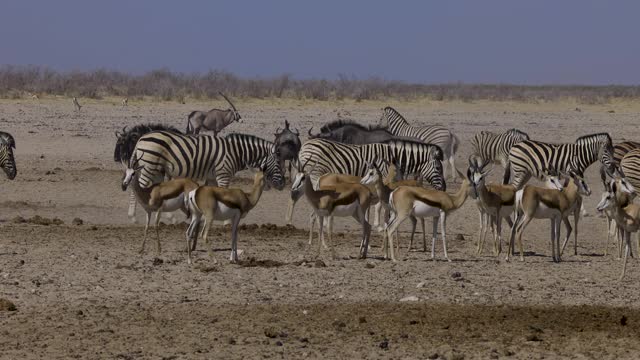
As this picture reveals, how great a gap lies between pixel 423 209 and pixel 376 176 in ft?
3.36

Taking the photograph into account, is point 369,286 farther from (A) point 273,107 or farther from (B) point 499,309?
(A) point 273,107

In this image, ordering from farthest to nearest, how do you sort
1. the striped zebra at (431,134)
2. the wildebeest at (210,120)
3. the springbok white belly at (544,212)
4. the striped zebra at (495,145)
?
the wildebeest at (210,120) → the striped zebra at (431,134) → the striped zebra at (495,145) → the springbok white belly at (544,212)

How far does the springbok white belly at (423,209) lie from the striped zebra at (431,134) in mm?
10058

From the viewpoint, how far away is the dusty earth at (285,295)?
10406 mm

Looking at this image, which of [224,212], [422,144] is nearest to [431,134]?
[422,144]

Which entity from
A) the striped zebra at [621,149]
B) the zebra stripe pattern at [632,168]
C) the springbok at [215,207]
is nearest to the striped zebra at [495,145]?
the striped zebra at [621,149]

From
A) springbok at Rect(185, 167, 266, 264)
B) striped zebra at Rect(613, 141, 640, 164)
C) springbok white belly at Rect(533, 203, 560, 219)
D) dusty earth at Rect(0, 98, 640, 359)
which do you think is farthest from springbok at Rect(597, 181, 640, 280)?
striped zebra at Rect(613, 141, 640, 164)

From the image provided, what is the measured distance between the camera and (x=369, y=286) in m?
13.0

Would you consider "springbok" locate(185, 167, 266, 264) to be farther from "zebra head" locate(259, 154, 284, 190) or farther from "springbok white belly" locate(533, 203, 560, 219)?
"zebra head" locate(259, 154, 284, 190)

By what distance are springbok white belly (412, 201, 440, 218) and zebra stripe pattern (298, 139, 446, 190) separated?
478 cm

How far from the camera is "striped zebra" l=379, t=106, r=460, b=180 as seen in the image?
2600 cm

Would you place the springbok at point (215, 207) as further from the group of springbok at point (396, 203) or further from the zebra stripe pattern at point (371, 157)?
the zebra stripe pattern at point (371, 157)

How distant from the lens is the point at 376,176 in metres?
15.8

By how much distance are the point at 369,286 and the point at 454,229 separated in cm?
593
